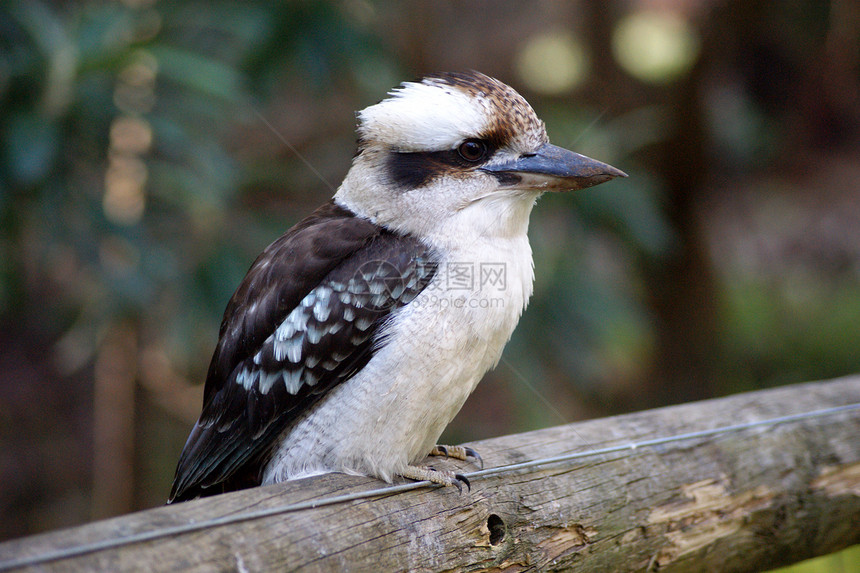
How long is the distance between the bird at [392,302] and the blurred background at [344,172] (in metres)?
0.64

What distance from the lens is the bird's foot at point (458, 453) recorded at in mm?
1566

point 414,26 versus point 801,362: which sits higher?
point 414,26

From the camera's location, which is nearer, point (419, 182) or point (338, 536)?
point (338, 536)

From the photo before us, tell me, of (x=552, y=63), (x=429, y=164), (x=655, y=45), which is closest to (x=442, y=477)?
(x=429, y=164)

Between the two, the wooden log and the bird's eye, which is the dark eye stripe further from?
the wooden log

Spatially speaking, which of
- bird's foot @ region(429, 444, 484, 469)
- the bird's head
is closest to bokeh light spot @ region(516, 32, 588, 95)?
the bird's head

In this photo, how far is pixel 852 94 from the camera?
4926mm

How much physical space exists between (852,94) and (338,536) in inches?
192

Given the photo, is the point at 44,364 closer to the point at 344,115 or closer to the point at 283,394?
the point at 344,115

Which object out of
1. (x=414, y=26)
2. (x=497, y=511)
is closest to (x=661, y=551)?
(x=497, y=511)

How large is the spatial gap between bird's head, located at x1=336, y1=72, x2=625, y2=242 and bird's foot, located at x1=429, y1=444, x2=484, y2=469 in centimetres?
44

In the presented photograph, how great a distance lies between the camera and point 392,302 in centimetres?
148

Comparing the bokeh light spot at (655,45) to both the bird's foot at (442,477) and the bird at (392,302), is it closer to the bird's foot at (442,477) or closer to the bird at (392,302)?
the bird at (392,302)

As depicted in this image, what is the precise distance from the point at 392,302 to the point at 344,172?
189cm
